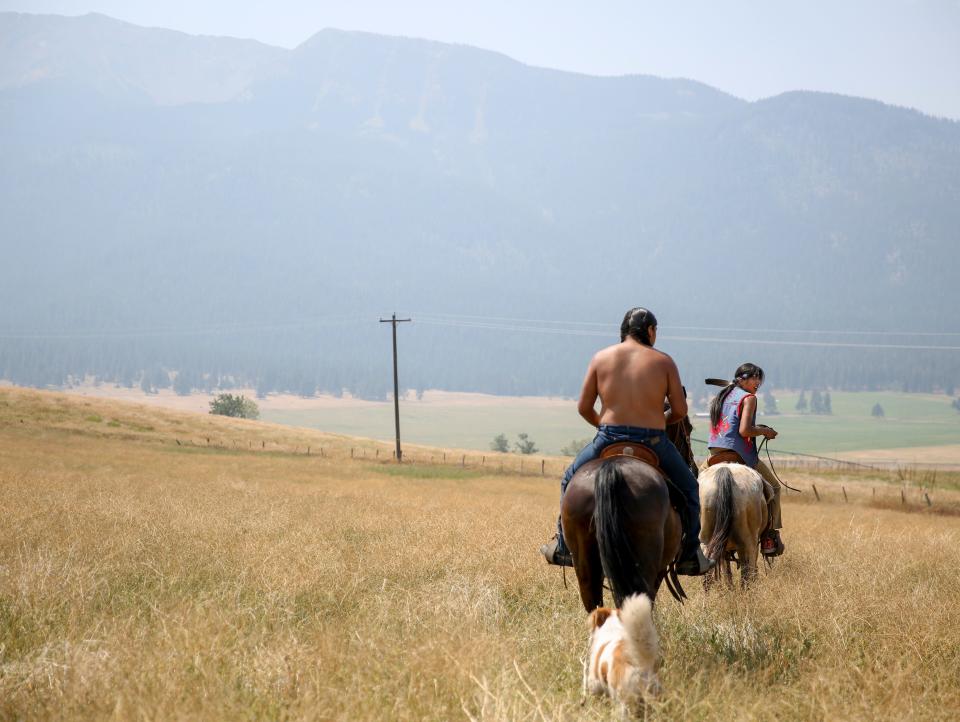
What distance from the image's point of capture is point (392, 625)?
27.1 ft

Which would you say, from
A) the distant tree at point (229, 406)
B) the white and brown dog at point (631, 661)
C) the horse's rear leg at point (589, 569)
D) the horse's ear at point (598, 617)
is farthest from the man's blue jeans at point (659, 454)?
the distant tree at point (229, 406)

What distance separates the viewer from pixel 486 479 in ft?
157

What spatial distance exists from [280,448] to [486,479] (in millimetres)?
23857

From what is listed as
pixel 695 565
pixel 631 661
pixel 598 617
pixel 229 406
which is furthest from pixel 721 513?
pixel 229 406

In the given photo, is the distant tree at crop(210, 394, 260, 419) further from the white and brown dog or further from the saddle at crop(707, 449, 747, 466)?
the white and brown dog

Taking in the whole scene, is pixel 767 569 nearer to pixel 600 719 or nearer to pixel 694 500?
pixel 694 500

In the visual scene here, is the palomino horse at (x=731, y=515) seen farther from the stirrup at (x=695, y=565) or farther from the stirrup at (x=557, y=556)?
the stirrup at (x=557, y=556)

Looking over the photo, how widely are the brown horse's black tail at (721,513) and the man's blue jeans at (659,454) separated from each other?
9.06 ft

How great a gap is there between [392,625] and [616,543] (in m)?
2.24

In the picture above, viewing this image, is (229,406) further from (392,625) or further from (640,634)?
(640,634)

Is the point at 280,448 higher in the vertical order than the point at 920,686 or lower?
lower

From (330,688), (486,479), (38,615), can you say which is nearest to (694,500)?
(330,688)

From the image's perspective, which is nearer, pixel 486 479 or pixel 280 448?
pixel 486 479

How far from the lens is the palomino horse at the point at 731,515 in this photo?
1105 cm
